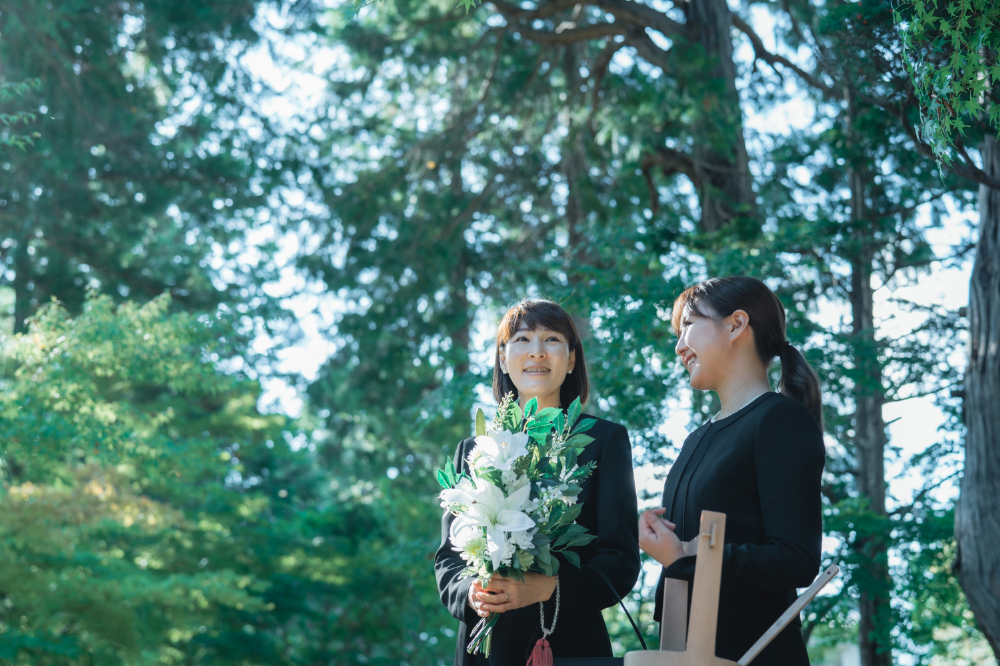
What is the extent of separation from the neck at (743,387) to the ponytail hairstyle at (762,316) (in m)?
0.06

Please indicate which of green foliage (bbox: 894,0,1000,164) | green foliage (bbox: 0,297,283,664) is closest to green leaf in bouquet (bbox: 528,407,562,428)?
green foliage (bbox: 894,0,1000,164)

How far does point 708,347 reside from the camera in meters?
2.30

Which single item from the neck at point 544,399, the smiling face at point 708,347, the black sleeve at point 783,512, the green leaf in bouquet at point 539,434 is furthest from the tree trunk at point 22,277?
the black sleeve at point 783,512

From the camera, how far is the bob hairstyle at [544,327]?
2.68 m

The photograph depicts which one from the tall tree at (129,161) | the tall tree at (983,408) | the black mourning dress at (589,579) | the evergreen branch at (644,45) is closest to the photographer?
the black mourning dress at (589,579)

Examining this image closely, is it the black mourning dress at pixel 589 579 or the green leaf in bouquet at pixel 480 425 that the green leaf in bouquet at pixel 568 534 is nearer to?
the black mourning dress at pixel 589 579

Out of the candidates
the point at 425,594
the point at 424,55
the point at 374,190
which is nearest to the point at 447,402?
the point at 374,190

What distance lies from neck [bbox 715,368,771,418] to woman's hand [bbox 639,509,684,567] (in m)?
0.45

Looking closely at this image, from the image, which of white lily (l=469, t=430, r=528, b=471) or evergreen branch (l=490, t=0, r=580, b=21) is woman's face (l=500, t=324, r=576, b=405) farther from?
evergreen branch (l=490, t=0, r=580, b=21)

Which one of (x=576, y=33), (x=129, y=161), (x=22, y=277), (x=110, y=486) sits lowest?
(x=110, y=486)

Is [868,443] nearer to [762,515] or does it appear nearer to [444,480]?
[762,515]

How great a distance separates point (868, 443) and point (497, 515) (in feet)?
24.8

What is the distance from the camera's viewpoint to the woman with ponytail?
6.37ft

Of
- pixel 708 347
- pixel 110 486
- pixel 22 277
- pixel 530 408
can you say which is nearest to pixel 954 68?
pixel 708 347
